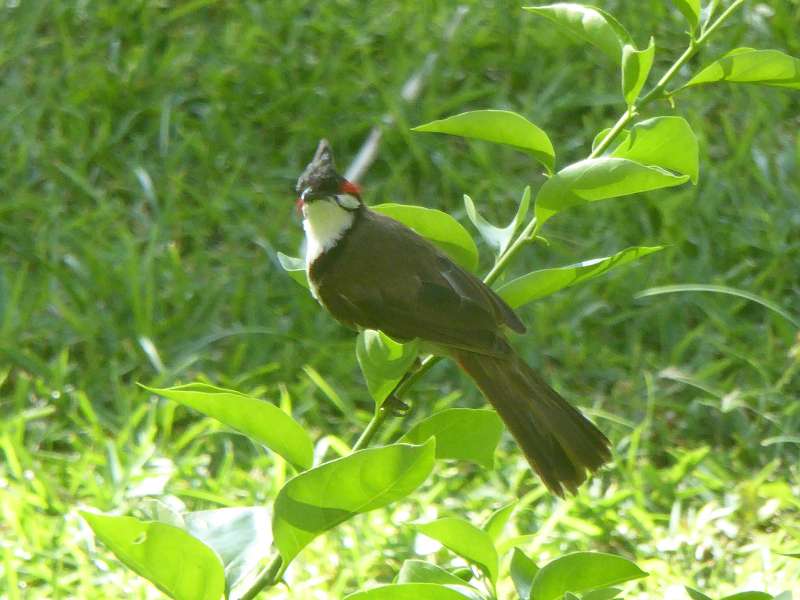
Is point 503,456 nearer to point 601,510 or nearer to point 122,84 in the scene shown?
point 601,510

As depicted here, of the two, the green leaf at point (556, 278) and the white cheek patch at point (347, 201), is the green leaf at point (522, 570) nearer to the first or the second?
the green leaf at point (556, 278)

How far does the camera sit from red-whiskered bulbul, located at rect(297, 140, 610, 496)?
6.69ft

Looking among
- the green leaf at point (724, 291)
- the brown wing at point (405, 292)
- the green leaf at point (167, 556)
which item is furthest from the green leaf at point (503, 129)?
the green leaf at point (724, 291)

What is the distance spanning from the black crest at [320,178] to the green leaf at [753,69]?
2.02 feet

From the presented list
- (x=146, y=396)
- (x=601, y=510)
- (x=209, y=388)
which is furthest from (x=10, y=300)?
(x=209, y=388)

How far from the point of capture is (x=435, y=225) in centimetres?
141

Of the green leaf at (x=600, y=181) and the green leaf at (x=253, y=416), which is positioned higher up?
the green leaf at (x=600, y=181)

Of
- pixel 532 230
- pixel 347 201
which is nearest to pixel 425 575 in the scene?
pixel 532 230

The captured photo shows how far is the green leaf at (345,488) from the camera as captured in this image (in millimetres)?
976

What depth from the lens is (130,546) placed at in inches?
38.8

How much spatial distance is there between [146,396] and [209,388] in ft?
8.61

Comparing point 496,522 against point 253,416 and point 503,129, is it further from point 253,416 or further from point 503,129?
point 503,129

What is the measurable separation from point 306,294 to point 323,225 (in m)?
1.83

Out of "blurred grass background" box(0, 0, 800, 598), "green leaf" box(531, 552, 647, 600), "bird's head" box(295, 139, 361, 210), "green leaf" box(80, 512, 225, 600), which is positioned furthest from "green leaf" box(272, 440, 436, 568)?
"blurred grass background" box(0, 0, 800, 598)
